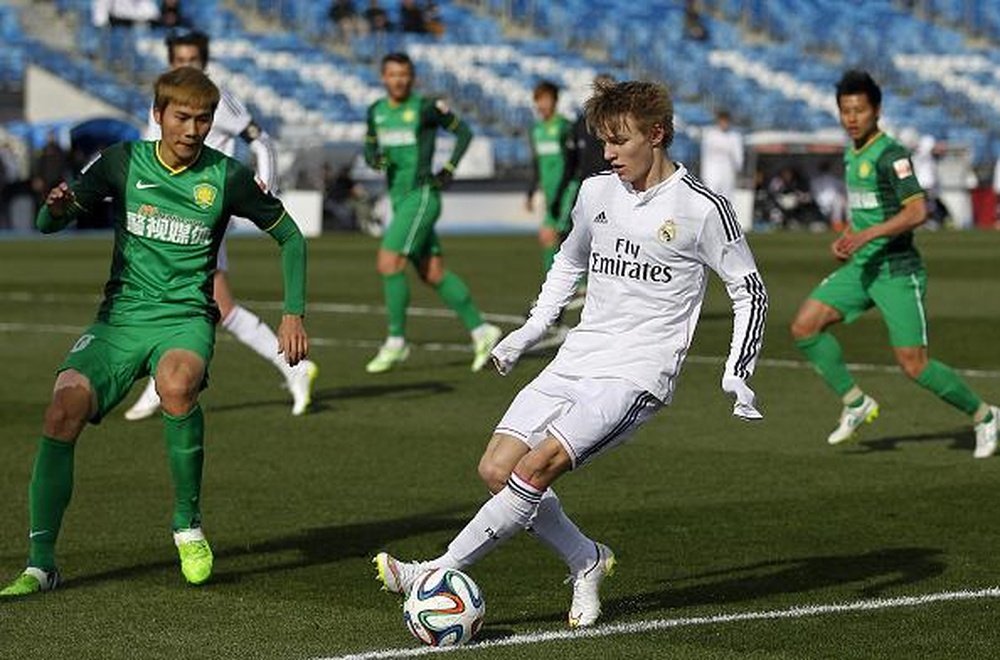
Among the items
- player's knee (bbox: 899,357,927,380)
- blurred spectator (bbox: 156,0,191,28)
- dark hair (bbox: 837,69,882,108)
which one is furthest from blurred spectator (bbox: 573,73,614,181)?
blurred spectator (bbox: 156,0,191,28)

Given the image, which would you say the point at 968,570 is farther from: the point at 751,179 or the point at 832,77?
the point at 832,77

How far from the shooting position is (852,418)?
478 inches

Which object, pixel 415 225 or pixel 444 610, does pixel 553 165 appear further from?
pixel 444 610

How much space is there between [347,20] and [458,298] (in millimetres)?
A: 35593

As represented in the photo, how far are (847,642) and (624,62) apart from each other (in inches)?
1890

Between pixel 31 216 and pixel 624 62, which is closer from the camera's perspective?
pixel 31 216

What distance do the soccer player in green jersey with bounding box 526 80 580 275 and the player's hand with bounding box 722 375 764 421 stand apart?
12277 millimetres

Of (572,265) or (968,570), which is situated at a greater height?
(572,265)

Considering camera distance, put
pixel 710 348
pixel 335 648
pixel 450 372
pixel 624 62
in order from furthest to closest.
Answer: pixel 624 62
pixel 710 348
pixel 450 372
pixel 335 648

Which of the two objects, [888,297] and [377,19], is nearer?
[888,297]

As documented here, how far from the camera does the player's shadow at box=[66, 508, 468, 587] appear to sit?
8398mm

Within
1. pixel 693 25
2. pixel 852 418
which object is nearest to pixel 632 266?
pixel 852 418

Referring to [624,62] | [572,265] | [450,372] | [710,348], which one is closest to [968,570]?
[572,265]

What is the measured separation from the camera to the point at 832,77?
5719 cm
